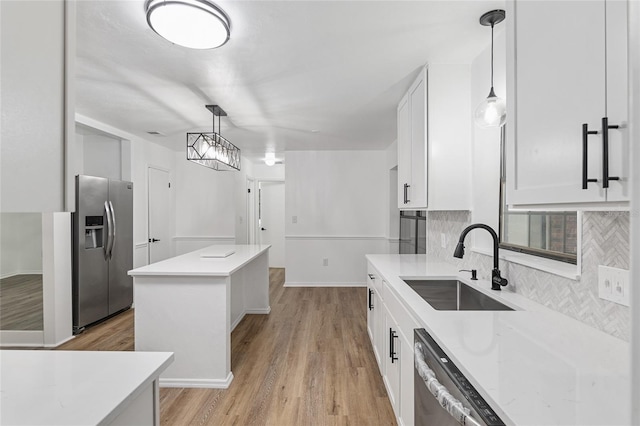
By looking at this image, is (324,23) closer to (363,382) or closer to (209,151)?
(209,151)

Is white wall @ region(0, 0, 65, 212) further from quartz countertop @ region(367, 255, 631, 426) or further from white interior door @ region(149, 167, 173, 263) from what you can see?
white interior door @ region(149, 167, 173, 263)

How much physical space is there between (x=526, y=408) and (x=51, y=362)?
4.18 feet

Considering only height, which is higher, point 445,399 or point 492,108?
point 492,108

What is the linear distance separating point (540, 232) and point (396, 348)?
101 centimetres

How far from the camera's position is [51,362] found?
95 centimetres

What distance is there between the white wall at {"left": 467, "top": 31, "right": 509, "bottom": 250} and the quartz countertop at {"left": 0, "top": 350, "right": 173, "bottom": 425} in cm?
195

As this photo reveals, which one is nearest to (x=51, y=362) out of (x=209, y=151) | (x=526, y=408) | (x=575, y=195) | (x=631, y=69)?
(x=526, y=408)

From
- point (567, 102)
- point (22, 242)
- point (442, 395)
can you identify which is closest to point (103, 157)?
point (22, 242)

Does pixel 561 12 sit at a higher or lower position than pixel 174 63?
lower

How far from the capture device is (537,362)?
0.96m

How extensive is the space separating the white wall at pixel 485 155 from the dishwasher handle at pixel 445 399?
3.99 ft

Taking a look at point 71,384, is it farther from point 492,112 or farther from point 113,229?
point 113,229

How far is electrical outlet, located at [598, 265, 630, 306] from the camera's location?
1.08 metres

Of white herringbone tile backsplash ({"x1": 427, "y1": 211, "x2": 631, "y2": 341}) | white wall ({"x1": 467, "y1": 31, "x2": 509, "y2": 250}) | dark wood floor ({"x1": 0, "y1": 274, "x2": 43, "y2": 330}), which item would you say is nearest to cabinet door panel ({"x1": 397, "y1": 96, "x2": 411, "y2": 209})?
white wall ({"x1": 467, "y1": 31, "x2": 509, "y2": 250})
